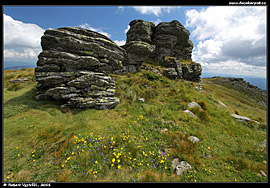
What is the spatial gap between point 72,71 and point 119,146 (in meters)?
9.53

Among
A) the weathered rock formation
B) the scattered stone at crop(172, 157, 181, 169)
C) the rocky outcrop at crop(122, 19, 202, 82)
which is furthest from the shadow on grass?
the rocky outcrop at crop(122, 19, 202, 82)

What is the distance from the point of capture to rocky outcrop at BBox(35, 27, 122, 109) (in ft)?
29.7

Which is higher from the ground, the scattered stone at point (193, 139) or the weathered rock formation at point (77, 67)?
the weathered rock formation at point (77, 67)

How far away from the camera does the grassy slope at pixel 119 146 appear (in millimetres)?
3797

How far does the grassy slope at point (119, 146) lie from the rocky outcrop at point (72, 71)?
118 centimetres

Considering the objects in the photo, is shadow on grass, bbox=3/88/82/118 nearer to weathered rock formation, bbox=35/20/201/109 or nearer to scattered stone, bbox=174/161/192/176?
weathered rock formation, bbox=35/20/201/109

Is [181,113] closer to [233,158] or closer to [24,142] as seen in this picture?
[233,158]

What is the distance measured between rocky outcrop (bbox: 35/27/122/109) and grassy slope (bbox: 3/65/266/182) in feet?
3.89

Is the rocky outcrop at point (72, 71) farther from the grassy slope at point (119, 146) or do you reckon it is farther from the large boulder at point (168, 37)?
the large boulder at point (168, 37)

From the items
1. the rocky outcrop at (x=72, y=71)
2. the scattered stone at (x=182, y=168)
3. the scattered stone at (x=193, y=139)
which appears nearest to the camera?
the scattered stone at (x=182, y=168)

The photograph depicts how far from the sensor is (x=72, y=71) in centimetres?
1008

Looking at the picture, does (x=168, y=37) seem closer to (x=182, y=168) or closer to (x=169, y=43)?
(x=169, y=43)

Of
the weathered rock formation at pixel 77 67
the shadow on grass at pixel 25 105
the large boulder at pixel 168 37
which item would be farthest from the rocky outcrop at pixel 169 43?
the shadow on grass at pixel 25 105
